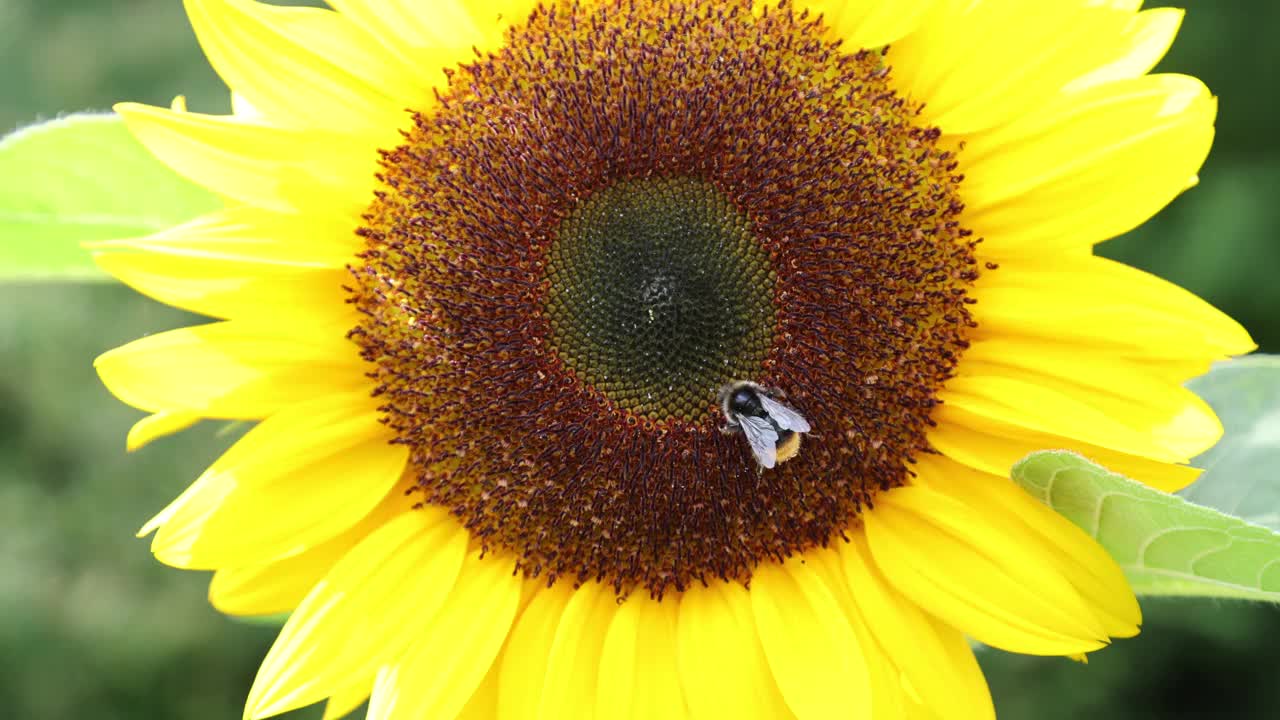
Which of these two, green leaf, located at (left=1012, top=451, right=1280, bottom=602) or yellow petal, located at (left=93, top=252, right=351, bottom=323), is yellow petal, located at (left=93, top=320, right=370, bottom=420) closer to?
yellow petal, located at (left=93, top=252, right=351, bottom=323)

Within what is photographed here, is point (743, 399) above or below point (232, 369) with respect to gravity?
below

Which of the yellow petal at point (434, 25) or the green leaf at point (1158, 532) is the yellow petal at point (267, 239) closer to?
the yellow petal at point (434, 25)

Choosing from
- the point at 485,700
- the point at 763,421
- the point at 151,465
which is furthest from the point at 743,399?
the point at 151,465

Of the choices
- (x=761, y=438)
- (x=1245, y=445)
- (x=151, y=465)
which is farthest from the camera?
(x=151, y=465)

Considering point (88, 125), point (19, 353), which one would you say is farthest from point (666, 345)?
point (19, 353)

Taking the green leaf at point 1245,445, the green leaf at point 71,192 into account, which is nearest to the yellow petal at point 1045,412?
the green leaf at point 1245,445

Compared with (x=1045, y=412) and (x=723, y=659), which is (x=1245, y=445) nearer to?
(x=1045, y=412)
